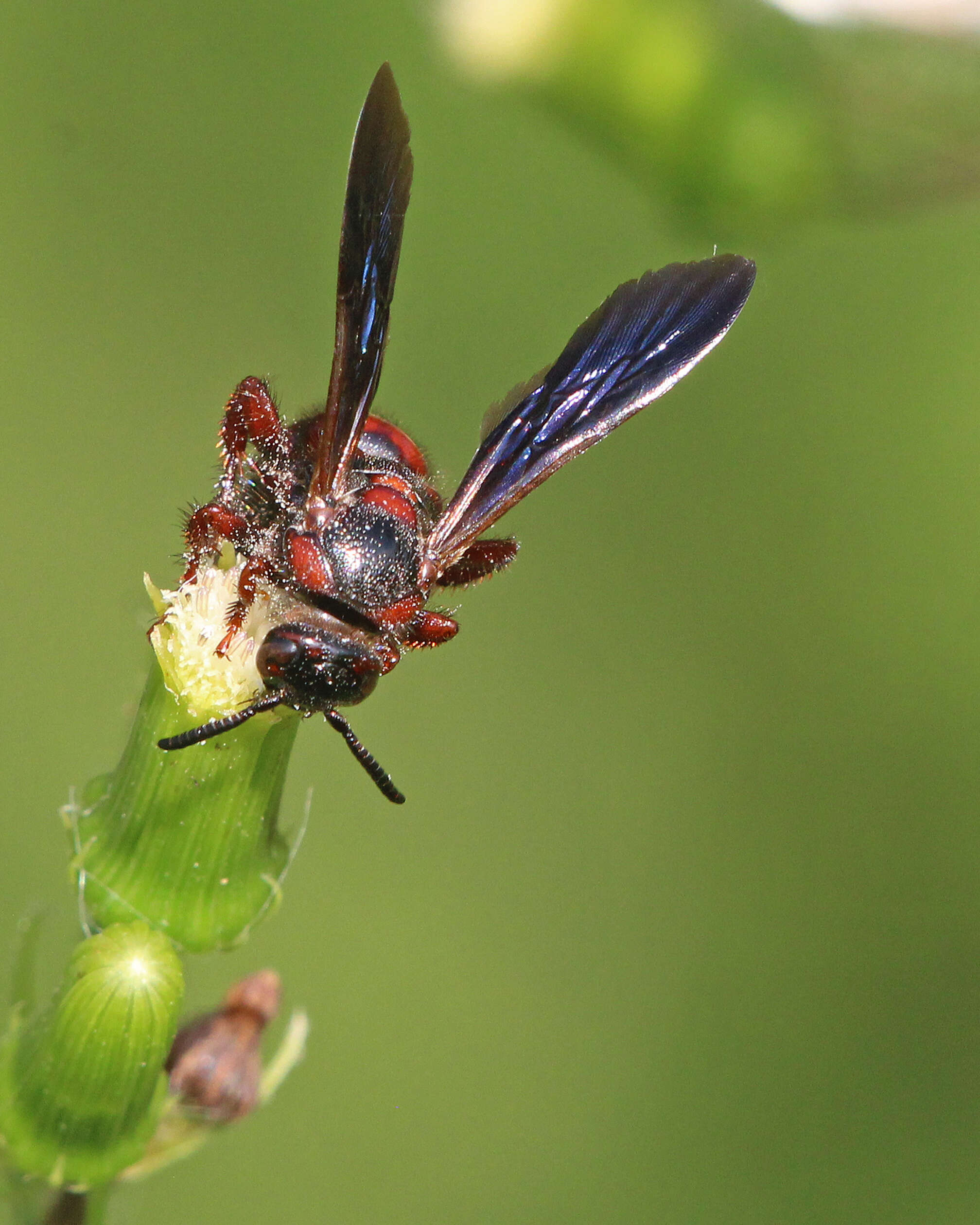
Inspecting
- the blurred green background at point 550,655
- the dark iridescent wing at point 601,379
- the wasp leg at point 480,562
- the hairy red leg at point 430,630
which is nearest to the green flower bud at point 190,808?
the hairy red leg at point 430,630


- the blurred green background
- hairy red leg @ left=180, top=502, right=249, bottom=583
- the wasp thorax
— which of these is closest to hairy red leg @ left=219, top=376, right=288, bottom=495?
hairy red leg @ left=180, top=502, right=249, bottom=583

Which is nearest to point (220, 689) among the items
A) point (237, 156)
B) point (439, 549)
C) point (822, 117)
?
point (439, 549)

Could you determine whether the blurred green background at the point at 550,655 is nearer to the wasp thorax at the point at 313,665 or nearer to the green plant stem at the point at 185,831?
the green plant stem at the point at 185,831

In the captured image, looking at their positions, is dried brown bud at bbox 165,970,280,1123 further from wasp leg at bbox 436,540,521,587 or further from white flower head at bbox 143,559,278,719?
wasp leg at bbox 436,540,521,587

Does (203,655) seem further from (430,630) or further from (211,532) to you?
(430,630)

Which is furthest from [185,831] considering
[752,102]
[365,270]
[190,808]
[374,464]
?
[752,102]
